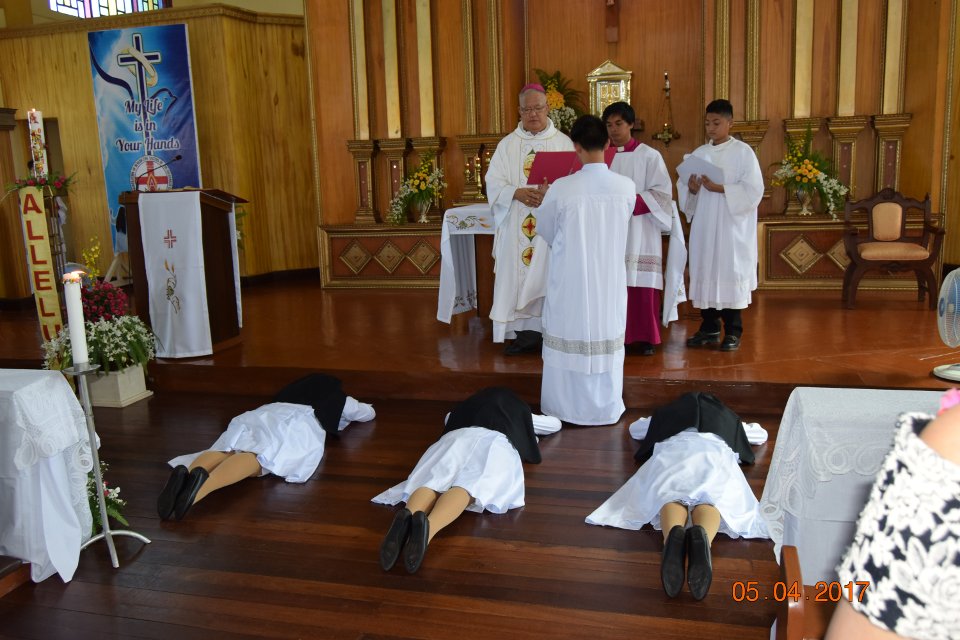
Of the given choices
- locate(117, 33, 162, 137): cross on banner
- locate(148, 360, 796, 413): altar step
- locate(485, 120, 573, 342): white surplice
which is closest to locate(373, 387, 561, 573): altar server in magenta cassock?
locate(148, 360, 796, 413): altar step

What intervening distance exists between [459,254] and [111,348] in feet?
8.83

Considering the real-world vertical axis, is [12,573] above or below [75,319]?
below

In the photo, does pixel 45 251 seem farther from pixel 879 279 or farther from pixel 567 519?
pixel 879 279

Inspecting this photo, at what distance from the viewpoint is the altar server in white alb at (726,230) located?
18.2ft

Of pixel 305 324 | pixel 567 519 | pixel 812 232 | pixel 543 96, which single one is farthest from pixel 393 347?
pixel 812 232

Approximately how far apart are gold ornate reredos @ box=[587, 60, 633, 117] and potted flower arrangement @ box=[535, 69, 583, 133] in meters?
0.19

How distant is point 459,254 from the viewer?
6.75 meters

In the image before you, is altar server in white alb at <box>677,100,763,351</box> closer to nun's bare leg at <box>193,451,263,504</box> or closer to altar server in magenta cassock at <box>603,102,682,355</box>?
altar server in magenta cassock at <box>603,102,682,355</box>

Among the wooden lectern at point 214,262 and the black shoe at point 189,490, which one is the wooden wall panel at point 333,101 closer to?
the wooden lectern at point 214,262

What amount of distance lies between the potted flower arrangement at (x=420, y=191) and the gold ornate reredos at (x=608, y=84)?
196 centimetres

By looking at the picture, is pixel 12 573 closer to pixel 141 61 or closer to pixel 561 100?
pixel 561 100

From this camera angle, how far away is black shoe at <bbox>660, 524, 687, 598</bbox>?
273 cm

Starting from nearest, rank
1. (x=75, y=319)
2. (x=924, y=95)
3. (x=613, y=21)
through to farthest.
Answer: (x=75, y=319) < (x=924, y=95) < (x=613, y=21)
